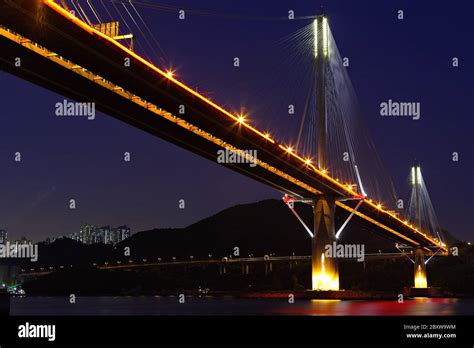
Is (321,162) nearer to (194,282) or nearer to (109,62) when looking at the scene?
(109,62)

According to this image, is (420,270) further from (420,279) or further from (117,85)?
(117,85)

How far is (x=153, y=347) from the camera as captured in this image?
19.3 meters

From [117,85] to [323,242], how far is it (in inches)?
1232

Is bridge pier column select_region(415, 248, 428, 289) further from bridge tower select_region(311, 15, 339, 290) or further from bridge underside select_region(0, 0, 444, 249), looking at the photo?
bridge underside select_region(0, 0, 444, 249)

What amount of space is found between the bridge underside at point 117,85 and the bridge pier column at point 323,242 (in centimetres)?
805

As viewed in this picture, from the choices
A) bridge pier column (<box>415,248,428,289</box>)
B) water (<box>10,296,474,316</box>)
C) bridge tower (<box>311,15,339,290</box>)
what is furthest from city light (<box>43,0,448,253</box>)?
bridge pier column (<box>415,248,428,289</box>)

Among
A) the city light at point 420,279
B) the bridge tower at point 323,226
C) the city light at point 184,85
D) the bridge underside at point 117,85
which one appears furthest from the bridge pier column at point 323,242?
the city light at point 420,279

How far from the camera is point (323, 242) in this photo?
63.3m

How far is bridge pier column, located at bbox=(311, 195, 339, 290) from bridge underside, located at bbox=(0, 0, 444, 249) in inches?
317

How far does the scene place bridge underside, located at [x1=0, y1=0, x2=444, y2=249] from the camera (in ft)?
97.5

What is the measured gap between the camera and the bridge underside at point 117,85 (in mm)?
29719

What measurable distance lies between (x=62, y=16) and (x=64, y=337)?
13.6 meters

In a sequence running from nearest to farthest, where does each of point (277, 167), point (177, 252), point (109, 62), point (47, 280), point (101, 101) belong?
1. point (109, 62)
2. point (101, 101)
3. point (277, 167)
4. point (47, 280)
5. point (177, 252)

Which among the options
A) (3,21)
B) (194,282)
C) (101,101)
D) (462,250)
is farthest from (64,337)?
(462,250)
